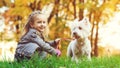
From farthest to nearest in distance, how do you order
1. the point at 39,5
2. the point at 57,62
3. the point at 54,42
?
the point at 39,5, the point at 54,42, the point at 57,62

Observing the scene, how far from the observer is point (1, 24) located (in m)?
8.48

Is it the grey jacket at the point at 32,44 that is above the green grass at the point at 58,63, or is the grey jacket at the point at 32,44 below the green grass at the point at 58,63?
above

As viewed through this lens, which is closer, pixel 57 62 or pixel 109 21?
pixel 57 62

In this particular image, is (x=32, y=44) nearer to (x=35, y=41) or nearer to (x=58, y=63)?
(x=35, y=41)

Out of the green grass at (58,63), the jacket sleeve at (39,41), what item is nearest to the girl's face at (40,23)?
the jacket sleeve at (39,41)

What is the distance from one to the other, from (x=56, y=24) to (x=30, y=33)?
10.1 feet

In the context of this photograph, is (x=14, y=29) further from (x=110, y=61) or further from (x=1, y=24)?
(x=110, y=61)

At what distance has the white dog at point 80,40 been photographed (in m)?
4.96

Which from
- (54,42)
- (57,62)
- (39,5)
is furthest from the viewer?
(39,5)

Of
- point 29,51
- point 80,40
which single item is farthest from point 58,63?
point 80,40

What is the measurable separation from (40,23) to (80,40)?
0.57 m

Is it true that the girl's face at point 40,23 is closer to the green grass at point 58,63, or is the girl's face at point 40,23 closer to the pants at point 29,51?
the pants at point 29,51

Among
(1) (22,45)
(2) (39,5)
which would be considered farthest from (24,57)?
(2) (39,5)

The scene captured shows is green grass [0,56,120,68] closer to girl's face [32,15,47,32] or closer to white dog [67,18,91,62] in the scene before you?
white dog [67,18,91,62]
